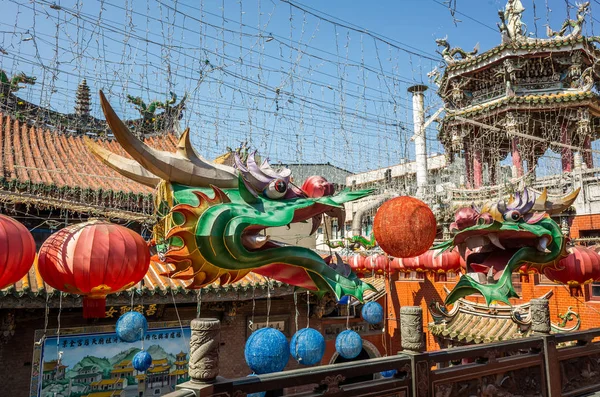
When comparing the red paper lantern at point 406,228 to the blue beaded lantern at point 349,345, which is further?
the blue beaded lantern at point 349,345

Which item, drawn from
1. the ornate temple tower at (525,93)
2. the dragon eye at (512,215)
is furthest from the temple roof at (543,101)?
the dragon eye at (512,215)

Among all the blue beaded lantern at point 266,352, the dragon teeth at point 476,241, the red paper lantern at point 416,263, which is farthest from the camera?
the red paper lantern at point 416,263

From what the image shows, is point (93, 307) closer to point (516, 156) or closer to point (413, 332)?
point (413, 332)

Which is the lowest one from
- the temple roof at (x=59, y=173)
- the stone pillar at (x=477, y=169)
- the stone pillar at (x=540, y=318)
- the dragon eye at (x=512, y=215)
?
the stone pillar at (x=540, y=318)

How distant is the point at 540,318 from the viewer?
6.31 metres

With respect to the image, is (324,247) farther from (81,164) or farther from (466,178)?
(81,164)

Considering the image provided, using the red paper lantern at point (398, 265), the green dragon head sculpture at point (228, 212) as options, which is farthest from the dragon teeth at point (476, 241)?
the red paper lantern at point (398, 265)

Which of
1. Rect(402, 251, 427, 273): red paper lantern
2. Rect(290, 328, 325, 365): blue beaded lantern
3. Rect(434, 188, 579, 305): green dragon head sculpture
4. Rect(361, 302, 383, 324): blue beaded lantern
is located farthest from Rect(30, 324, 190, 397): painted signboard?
Rect(434, 188, 579, 305): green dragon head sculpture

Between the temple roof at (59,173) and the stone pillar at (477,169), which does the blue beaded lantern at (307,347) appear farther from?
the stone pillar at (477,169)

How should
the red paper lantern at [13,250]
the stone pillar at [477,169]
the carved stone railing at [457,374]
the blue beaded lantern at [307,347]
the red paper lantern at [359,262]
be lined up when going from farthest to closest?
the stone pillar at [477,169] → the red paper lantern at [359,262] → the blue beaded lantern at [307,347] → the red paper lantern at [13,250] → the carved stone railing at [457,374]

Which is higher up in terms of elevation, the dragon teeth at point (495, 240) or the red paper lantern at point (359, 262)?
the dragon teeth at point (495, 240)

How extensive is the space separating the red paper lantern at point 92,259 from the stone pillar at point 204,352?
4.71 feet

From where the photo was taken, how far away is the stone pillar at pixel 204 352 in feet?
11.0

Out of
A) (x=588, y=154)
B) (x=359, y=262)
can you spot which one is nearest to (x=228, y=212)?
(x=359, y=262)
